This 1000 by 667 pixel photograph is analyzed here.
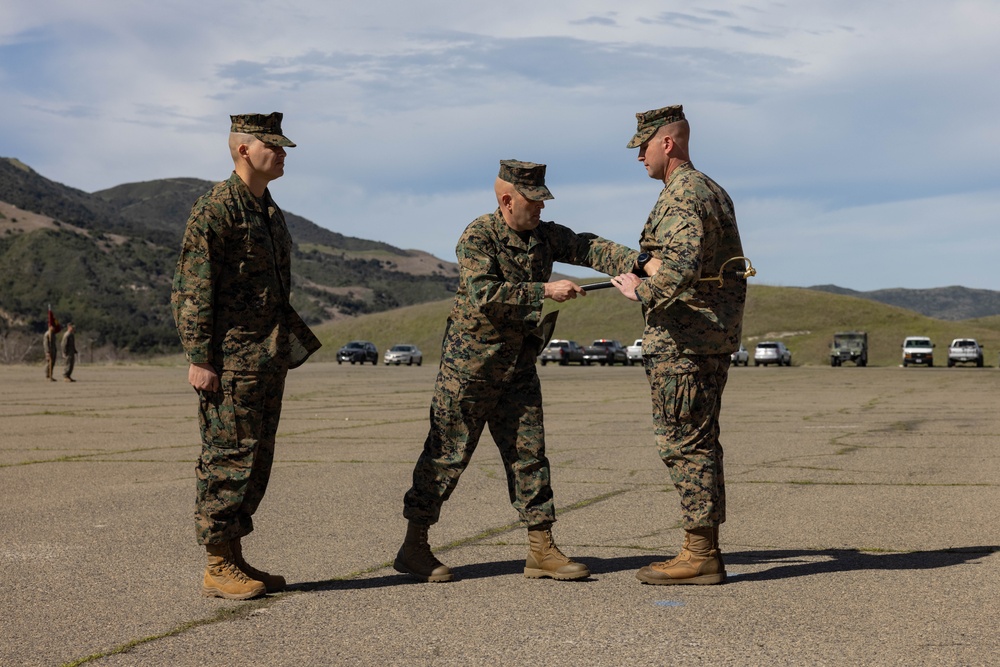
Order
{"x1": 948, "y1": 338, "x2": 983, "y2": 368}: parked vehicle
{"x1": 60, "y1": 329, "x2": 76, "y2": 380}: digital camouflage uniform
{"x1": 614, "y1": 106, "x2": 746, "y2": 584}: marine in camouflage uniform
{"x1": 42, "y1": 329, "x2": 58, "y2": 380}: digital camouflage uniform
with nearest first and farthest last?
{"x1": 614, "y1": 106, "x2": 746, "y2": 584}: marine in camouflage uniform < {"x1": 60, "y1": 329, "x2": 76, "y2": 380}: digital camouflage uniform < {"x1": 42, "y1": 329, "x2": 58, "y2": 380}: digital camouflage uniform < {"x1": 948, "y1": 338, "x2": 983, "y2": 368}: parked vehicle

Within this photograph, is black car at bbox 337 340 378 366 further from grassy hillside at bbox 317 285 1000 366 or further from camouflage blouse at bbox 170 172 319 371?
camouflage blouse at bbox 170 172 319 371

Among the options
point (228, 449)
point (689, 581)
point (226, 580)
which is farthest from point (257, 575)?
point (689, 581)

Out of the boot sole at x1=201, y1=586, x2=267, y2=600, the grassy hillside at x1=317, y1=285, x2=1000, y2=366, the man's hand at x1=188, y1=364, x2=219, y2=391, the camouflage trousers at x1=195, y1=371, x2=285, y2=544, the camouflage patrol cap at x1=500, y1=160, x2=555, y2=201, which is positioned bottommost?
the boot sole at x1=201, y1=586, x2=267, y2=600

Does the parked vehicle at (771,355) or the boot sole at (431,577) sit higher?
the parked vehicle at (771,355)

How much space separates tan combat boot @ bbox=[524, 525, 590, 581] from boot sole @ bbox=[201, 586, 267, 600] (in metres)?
1.24

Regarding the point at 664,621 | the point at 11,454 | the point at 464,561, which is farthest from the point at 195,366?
the point at 11,454

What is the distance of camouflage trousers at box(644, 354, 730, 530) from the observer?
560 centimetres

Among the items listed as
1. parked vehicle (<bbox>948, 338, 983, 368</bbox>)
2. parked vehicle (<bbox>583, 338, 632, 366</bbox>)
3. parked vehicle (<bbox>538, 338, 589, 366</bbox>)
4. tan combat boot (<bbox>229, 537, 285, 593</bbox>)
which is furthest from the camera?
parked vehicle (<bbox>583, 338, 632, 366</bbox>)

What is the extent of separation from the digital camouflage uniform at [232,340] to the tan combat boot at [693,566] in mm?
1799

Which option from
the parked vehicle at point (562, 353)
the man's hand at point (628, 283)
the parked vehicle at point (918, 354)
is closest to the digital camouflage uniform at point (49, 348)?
the man's hand at point (628, 283)

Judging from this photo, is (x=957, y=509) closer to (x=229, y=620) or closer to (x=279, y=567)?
(x=279, y=567)

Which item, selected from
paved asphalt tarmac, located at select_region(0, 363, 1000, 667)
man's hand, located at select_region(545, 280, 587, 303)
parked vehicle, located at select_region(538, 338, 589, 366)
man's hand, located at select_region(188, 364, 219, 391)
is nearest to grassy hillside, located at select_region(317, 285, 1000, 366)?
parked vehicle, located at select_region(538, 338, 589, 366)

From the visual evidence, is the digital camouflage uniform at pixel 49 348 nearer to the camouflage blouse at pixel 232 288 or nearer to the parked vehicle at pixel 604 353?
the camouflage blouse at pixel 232 288

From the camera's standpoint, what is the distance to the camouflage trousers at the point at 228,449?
17.3 ft
